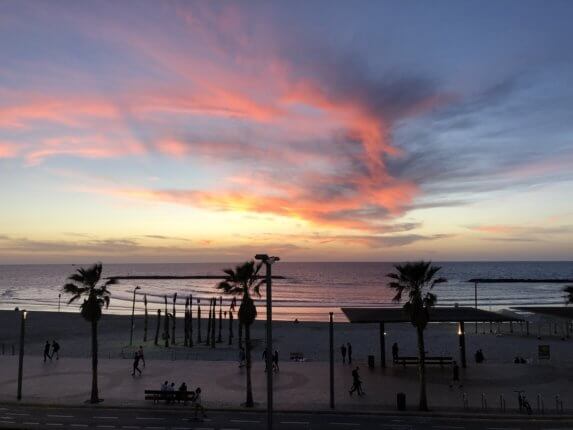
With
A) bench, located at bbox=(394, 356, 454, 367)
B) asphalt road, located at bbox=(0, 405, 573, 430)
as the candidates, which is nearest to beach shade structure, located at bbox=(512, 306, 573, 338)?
bench, located at bbox=(394, 356, 454, 367)

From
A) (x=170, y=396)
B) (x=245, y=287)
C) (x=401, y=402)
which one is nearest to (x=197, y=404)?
(x=170, y=396)

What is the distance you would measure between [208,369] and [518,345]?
37106 millimetres

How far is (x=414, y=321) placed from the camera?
98.7 ft

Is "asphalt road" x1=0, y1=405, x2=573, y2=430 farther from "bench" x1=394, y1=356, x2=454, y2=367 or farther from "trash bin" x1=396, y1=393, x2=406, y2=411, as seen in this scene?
"bench" x1=394, y1=356, x2=454, y2=367

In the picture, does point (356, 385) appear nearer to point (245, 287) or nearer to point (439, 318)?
point (245, 287)

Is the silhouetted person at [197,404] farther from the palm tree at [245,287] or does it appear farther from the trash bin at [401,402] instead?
the trash bin at [401,402]

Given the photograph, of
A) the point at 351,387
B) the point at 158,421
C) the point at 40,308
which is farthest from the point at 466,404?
the point at 40,308

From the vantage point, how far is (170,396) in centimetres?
2994

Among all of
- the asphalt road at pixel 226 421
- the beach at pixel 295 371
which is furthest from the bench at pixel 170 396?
the asphalt road at pixel 226 421

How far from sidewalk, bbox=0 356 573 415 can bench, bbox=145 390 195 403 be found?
84 centimetres

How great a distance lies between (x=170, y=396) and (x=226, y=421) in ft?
17.3

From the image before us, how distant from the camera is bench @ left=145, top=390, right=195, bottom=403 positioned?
29.8 metres

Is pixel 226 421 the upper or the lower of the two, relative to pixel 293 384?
lower

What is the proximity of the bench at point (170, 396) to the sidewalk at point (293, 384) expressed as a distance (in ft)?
2.76
